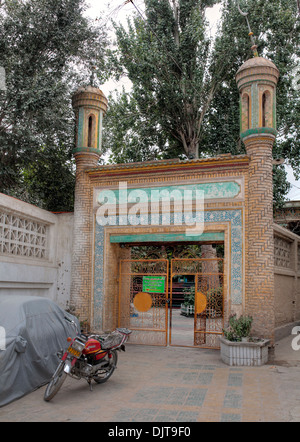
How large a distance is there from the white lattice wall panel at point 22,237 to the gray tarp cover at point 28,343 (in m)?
2.85

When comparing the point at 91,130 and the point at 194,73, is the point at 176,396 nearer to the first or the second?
the point at 91,130

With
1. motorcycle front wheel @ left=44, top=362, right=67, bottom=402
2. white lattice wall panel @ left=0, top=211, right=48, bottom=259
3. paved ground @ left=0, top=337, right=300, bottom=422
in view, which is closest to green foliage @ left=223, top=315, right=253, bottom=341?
paved ground @ left=0, top=337, right=300, bottom=422

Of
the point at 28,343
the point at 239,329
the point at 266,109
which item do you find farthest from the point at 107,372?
the point at 266,109

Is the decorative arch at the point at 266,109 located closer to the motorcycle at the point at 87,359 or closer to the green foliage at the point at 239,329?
the green foliage at the point at 239,329

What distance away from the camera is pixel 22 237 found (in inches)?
405

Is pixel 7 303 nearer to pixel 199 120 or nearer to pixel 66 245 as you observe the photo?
pixel 66 245

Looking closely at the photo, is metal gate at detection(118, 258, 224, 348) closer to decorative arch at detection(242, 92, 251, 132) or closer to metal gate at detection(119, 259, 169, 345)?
metal gate at detection(119, 259, 169, 345)

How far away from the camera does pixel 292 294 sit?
1388 cm

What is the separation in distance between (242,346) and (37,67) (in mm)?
9570

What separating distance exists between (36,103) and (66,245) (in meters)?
4.05

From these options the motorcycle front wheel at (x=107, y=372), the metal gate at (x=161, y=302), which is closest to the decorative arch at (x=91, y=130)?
the metal gate at (x=161, y=302)

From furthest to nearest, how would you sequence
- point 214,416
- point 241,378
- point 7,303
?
point 241,378 → point 7,303 → point 214,416

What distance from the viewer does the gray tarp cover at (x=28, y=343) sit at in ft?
18.6
